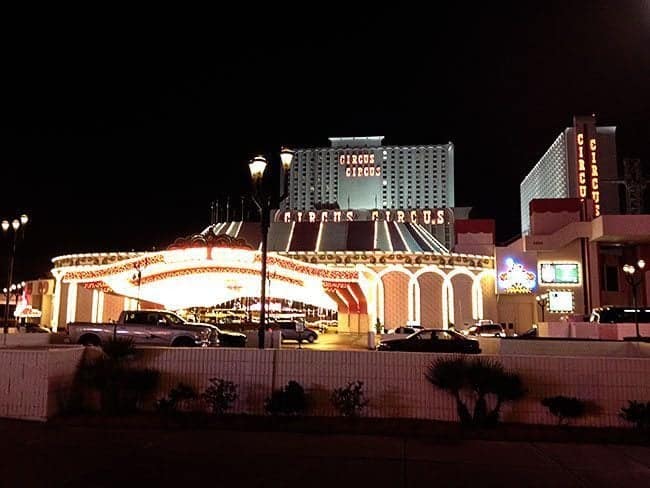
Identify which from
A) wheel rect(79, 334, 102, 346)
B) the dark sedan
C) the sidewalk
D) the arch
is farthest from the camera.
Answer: the arch

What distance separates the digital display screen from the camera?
4728 cm

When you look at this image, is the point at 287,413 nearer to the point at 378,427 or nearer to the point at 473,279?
the point at 378,427

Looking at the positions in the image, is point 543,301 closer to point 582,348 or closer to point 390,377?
point 582,348

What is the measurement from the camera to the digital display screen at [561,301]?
1861 inches

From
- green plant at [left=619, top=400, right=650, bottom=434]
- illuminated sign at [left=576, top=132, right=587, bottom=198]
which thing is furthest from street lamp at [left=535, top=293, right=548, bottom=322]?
green plant at [left=619, top=400, right=650, bottom=434]

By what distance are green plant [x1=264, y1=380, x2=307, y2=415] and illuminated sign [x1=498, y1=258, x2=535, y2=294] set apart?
43760 millimetres

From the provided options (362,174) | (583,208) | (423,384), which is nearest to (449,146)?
(362,174)

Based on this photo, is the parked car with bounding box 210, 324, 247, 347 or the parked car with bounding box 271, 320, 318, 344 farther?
the parked car with bounding box 271, 320, 318, 344

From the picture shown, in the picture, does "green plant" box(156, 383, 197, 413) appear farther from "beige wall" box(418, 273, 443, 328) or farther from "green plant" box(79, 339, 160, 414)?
"beige wall" box(418, 273, 443, 328)

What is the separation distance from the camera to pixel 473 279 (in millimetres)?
51625

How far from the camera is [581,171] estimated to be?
61062mm

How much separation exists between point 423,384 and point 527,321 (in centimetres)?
4726

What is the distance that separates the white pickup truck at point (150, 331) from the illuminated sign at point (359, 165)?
13986cm

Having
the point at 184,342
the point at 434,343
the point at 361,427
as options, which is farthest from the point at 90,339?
the point at 361,427
